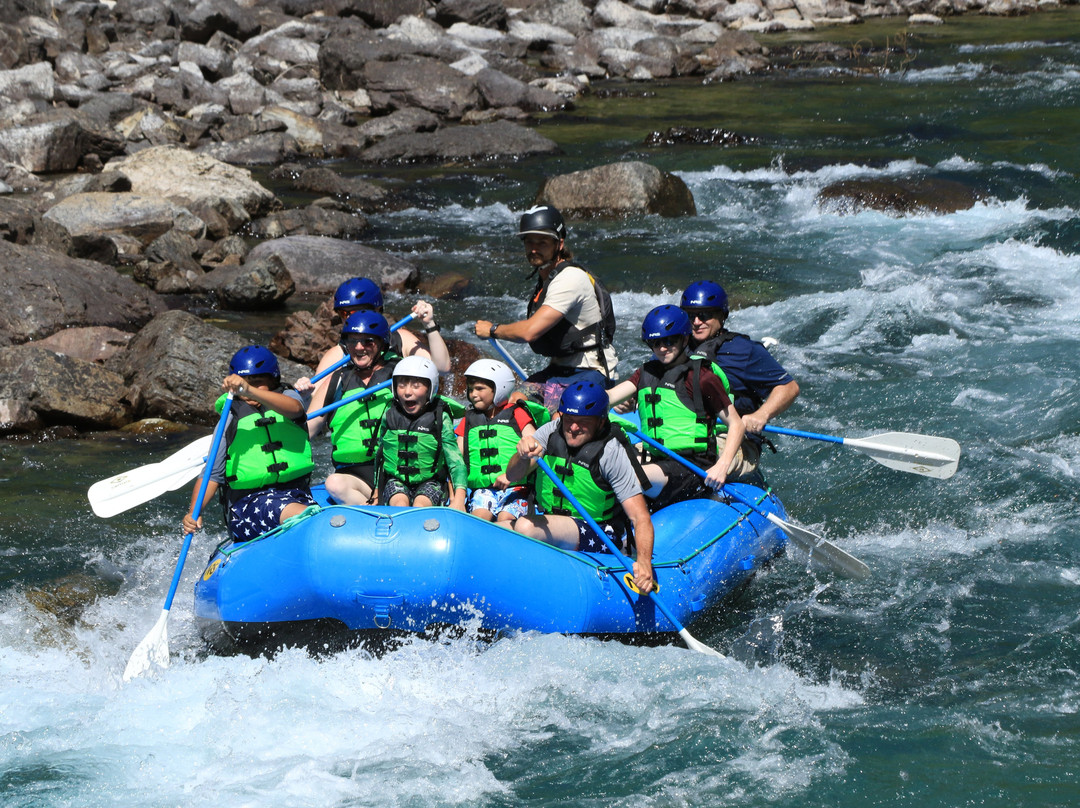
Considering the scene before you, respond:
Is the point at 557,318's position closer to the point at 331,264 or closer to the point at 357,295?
the point at 357,295

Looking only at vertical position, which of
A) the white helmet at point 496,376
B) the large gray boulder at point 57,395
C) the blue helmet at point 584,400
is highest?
the blue helmet at point 584,400

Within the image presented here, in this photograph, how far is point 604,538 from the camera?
540cm

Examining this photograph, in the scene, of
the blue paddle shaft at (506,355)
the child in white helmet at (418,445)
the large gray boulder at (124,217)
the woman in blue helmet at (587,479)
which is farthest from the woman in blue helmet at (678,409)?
the large gray boulder at (124,217)

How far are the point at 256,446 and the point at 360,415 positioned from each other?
559mm

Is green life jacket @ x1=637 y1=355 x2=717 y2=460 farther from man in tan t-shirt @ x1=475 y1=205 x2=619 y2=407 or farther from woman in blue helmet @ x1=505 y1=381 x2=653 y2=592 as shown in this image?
woman in blue helmet @ x1=505 y1=381 x2=653 y2=592

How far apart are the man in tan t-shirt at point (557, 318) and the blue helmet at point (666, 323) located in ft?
1.26

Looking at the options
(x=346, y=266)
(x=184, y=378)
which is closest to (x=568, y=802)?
(x=184, y=378)

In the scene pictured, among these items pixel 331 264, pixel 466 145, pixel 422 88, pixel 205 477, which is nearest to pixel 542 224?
pixel 205 477

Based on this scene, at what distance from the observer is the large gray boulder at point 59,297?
10336mm

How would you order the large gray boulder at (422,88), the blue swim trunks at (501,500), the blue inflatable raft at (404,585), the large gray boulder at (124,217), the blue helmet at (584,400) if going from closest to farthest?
the blue inflatable raft at (404,585), the blue helmet at (584,400), the blue swim trunks at (501,500), the large gray boulder at (124,217), the large gray boulder at (422,88)

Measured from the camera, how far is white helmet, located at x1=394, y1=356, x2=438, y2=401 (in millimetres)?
5508

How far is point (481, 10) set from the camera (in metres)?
27.3

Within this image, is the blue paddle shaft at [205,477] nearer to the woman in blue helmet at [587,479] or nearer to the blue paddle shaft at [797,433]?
the woman in blue helmet at [587,479]

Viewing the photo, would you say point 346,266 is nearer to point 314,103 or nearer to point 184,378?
point 184,378
